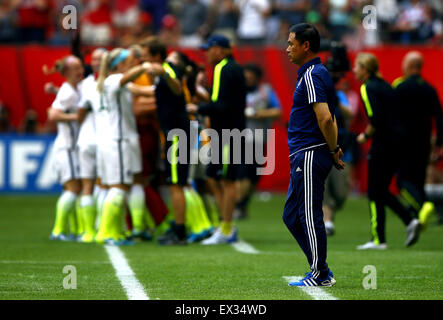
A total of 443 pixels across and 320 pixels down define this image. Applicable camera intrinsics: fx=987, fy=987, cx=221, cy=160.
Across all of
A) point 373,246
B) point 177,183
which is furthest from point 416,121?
point 177,183

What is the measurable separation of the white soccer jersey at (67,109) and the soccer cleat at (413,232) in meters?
4.58

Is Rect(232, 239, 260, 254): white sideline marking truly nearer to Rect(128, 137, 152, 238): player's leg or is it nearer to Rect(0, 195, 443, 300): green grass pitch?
Rect(0, 195, 443, 300): green grass pitch

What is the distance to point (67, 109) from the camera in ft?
43.5

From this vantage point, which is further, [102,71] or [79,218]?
[79,218]

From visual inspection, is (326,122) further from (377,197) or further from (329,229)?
(329,229)

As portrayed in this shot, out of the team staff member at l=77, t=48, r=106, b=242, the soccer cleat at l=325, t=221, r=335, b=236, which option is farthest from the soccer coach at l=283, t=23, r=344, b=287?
the soccer cleat at l=325, t=221, r=335, b=236

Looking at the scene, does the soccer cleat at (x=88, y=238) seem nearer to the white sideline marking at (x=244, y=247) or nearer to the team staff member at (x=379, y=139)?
the white sideline marking at (x=244, y=247)

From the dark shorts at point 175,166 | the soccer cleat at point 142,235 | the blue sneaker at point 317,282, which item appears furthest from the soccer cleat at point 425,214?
the blue sneaker at point 317,282

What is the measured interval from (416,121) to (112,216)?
504 cm

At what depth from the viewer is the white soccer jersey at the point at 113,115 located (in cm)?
1242

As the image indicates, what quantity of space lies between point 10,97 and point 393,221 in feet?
31.3

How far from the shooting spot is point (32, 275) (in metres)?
9.22

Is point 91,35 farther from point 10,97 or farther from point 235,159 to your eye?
point 235,159
